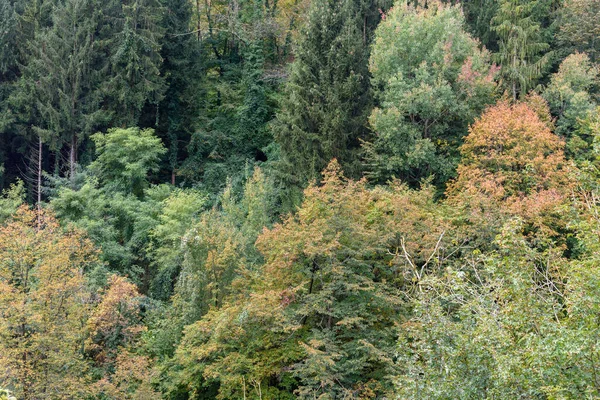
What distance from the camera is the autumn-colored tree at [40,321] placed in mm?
16484

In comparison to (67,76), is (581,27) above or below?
above

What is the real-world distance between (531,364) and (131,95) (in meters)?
27.6

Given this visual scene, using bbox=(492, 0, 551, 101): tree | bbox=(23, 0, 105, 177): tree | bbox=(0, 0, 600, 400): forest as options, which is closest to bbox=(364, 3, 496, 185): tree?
bbox=(0, 0, 600, 400): forest

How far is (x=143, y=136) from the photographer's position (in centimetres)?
3045

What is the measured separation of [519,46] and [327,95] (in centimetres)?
968

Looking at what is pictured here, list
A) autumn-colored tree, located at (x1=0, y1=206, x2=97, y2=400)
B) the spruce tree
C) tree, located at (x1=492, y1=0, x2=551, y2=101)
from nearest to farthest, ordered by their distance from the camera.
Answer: autumn-colored tree, located at (x1=0, y1=206, x2=97, y2=400) → the spruce tree → tree, located at (x1=492, y1=0, x2=551, y2=101)

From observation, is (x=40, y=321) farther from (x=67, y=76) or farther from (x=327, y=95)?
(x=67, y=76)

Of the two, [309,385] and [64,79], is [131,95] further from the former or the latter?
[309,385]

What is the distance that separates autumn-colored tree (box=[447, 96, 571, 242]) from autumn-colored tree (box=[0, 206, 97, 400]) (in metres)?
13.1

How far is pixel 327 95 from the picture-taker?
82.0 feet

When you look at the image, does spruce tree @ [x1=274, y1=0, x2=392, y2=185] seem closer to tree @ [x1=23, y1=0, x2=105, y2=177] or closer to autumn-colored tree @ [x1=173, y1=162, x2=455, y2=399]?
autumn-colored tree @ [x1=173, y1=162, x2=455, y2=399]

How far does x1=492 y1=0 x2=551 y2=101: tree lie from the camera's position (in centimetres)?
2612

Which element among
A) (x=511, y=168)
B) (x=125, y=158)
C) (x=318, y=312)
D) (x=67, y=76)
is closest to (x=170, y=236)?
(x=125, y=158)

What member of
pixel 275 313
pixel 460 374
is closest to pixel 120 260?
pixel 275 313
